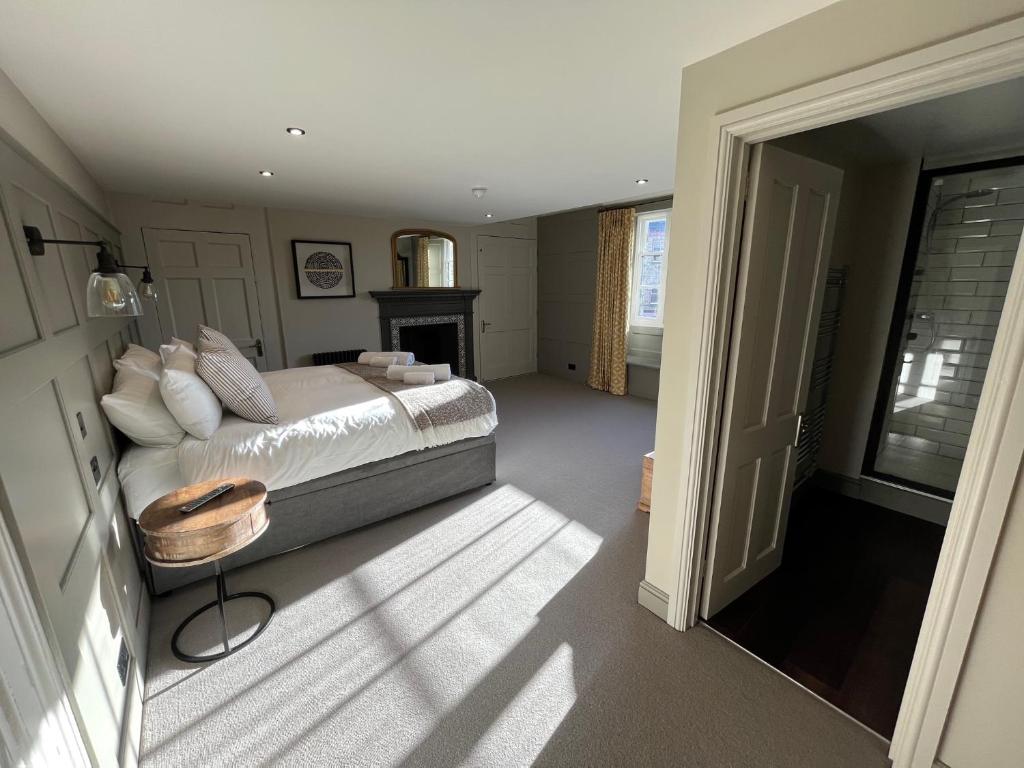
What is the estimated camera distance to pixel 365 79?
165 centimetres

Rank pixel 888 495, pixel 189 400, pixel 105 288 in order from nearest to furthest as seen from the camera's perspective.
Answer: pixel 105 288, pixel 189 400, pixel 888 495

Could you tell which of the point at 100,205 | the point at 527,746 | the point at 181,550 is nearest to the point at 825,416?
the point at 527,746

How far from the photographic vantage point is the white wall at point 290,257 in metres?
3.91

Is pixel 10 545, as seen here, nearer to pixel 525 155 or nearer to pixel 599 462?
pixel 525 155

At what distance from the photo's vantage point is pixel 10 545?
0.87 metres

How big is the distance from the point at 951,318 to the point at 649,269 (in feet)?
10.4

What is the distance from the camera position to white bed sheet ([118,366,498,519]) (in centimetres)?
204

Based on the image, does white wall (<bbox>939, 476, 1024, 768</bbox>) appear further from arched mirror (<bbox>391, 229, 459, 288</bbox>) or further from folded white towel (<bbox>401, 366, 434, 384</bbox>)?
arched mirror (<bbox>391, 229, 459, 288</bbox>)

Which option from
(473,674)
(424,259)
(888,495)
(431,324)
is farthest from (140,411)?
(888,495)

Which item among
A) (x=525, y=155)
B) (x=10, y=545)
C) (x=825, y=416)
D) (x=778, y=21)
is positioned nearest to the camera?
(x=10, y=545)

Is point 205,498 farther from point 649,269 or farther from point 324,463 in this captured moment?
point 649,269

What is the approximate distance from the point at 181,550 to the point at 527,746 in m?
1.40

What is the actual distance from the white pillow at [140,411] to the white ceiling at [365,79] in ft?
4.01

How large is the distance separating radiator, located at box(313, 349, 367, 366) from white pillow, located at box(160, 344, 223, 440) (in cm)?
267
